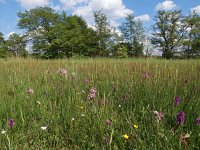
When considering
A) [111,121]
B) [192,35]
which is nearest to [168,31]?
[192,35]

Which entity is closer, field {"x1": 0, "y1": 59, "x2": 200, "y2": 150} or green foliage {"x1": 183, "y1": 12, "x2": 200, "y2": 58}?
field {"x1": 0, "y1": 59, "x2": 200, "y2": 150}

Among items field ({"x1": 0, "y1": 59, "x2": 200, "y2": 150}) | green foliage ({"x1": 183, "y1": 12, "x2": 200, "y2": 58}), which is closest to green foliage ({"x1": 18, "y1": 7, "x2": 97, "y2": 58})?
green foliage ({"x1": 183, "y1": 12, "x2": 200, "y2": 58})

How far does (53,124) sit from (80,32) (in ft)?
151

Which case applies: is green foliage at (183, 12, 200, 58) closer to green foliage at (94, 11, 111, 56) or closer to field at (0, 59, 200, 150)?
green foliage at (94, 11, 111, 56)

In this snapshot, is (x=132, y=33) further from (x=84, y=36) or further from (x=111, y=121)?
(x=111, y=121)

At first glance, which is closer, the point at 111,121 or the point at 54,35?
the point at 111,121

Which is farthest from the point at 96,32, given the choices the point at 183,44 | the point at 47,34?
the point at 183,44

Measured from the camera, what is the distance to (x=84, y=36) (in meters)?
46.8

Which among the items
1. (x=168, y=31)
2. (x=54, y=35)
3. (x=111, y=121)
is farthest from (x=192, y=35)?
(x=111, y=121)

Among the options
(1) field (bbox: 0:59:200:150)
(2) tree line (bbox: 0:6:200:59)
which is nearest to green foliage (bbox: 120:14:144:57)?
(2) tree line (bbox: 0:6:200:59)

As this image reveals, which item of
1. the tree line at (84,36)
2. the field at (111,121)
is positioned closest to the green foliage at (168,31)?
the tree line at (84,36)

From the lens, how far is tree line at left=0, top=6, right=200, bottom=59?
43438mm

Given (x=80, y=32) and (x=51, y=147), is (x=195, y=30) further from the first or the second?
(x=51, y=147)

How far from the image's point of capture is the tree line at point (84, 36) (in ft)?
143
